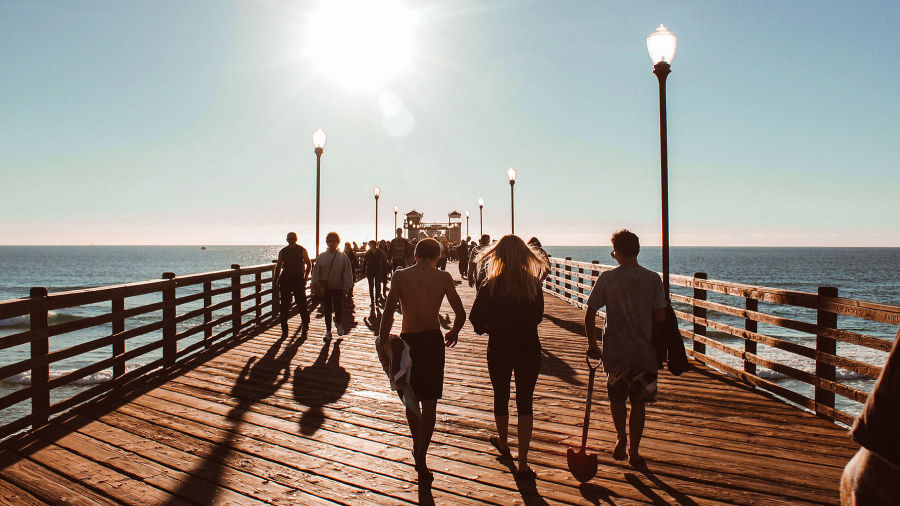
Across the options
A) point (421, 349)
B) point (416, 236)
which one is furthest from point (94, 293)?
point (416, 236)

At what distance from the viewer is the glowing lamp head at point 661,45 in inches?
299

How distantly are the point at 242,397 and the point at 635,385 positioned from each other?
429cm

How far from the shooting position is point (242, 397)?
6090 mm

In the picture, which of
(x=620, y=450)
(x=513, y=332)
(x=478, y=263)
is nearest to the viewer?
(x=513, y=332)

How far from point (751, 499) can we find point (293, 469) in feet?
10.5

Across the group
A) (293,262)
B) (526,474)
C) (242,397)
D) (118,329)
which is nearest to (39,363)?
(118,329)

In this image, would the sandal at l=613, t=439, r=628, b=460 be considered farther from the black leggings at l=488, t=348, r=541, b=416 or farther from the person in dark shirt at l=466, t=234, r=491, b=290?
the person in dark shirt at l=466, t=234, r=491, b=290

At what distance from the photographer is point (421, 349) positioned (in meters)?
4.04

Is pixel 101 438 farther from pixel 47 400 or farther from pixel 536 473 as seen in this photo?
pixel 536 473

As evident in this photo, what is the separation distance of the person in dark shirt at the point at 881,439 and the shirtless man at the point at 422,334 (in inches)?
121

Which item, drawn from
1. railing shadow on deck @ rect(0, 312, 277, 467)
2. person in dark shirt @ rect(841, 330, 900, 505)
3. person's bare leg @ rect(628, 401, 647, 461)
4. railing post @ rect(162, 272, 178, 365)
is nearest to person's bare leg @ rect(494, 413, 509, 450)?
person's bare leg @ rect(628, 401, 647, 461)

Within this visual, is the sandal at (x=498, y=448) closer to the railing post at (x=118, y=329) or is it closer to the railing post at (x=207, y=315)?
the railing post at (x=118, y=329)

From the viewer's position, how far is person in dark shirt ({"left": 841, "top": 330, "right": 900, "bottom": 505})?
98cm

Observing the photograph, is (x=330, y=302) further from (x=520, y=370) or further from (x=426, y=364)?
(x=520, y=370)
